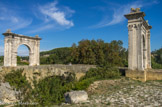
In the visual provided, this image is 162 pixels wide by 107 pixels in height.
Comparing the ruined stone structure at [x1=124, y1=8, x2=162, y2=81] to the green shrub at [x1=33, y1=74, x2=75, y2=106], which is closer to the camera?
the green shrub at [x1=33, y1=74, x2=75, y2=106]

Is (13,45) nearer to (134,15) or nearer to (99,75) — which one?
(99,75)

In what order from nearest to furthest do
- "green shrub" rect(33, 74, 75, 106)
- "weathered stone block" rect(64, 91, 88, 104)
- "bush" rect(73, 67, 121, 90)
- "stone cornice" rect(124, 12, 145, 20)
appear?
"weathered stone block" rect(64, 91, 88, 104) < "green shrub" rect(33, 74, 75, 106) < "bush" rect(73, 67, 121, 90) < "stone cornice" rect(124, 12, 145, 20)

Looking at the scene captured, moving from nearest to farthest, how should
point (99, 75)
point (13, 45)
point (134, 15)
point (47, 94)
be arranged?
point (47, 94) → point (134, 15) → point (99, 75) → point (13, 45)

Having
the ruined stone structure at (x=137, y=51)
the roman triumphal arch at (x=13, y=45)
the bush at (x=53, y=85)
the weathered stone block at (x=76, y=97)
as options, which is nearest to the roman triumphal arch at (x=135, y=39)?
the ruined stone structure at (x=137, y=51)

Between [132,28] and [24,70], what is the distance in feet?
38.5

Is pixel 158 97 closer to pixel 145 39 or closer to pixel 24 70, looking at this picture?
Result: pixel 145 39

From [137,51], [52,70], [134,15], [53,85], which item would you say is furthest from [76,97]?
[52,70]

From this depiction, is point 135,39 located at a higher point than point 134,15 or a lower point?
lower

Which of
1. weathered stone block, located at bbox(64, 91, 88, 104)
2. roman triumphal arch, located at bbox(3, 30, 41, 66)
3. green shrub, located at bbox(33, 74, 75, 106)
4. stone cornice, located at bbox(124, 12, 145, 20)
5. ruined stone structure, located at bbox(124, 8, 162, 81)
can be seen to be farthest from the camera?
roman triumphal arch, located at bbox(3, 30, 41, 66)

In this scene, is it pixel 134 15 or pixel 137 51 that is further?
pixel 134 15

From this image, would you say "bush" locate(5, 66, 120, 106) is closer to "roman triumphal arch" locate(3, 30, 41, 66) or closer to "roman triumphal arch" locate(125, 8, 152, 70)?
"roman triumphal arch" locate(125, 8, 152, 70)

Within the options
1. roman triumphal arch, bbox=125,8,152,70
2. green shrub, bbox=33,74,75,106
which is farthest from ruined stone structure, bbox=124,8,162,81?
green shrub, bbox=33,74,75,106

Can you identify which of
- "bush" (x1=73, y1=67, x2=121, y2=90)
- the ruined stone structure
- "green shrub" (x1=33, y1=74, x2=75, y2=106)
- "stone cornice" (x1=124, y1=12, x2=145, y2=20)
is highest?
"stone cornice" (x1=124, y1=12, x2=145, y2=20)

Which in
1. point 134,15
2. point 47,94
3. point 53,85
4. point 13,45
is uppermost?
point 134,15
